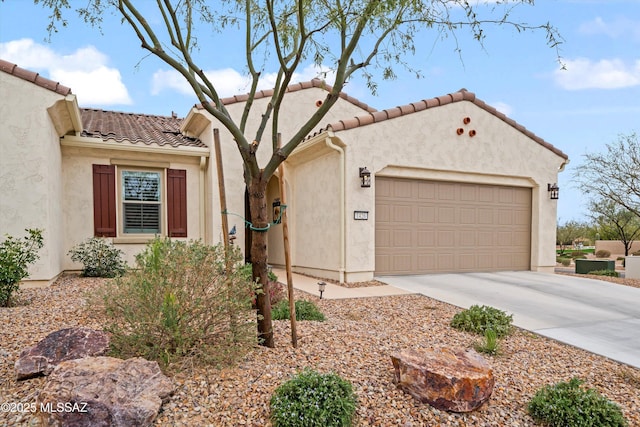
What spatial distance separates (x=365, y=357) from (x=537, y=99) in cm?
865

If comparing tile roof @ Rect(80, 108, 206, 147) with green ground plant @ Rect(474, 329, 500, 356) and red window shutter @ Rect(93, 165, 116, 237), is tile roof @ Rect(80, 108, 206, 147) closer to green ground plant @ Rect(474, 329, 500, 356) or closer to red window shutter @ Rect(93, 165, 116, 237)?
red window shutter @ Rect(93, 165, 116, 237)

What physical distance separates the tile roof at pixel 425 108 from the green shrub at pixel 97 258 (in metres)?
5.12

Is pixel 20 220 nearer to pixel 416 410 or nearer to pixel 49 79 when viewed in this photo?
pixel 49 79

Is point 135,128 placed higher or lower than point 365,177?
higher

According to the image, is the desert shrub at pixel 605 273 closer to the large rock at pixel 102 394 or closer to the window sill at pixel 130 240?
the window sill at pixel 130 240

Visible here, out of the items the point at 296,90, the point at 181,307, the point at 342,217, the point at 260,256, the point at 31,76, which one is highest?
the point at 296,90

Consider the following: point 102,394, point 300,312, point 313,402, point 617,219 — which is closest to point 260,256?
point 313,402

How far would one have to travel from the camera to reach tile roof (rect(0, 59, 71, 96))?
6.72m

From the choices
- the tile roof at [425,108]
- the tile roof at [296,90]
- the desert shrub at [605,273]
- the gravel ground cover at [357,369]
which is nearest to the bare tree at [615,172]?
the desert shrub at [605,273]

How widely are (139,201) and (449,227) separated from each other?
7.56 m

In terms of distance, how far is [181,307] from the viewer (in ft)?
10.4

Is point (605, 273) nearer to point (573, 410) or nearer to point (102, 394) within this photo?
point (573, 410)

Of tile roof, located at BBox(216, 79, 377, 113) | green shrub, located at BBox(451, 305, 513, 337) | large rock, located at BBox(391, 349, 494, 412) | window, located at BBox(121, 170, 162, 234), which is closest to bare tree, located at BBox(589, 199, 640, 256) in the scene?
tile roof, located at BBox(216, 79, 377, 113)

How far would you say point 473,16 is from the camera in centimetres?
420
